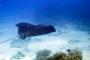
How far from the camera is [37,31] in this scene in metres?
6.48

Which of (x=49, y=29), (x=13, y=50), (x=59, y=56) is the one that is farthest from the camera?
(x=13, y=50)

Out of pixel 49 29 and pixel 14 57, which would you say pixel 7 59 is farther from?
pixel 49 29

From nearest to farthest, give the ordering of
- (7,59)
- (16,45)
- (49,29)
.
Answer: (49,29) → (7,59) → (16,45)

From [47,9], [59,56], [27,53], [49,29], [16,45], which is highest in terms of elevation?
[47,9]

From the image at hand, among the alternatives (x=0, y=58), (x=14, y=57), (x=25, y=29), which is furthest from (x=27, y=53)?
(x=25, y=29)

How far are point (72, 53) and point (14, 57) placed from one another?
7.44m

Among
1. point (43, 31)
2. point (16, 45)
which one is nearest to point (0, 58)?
point (16, 45)

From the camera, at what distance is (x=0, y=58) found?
12.4 metres

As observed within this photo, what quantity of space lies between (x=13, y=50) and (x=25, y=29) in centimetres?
873

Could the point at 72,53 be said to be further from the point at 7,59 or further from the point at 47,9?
the point at 47,9

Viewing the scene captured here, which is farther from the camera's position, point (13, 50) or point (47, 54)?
point (13, 50)

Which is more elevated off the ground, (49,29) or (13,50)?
(13,50)

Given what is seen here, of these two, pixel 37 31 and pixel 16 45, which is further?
pixel 16 45

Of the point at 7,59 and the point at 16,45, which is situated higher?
the point at 16,45
